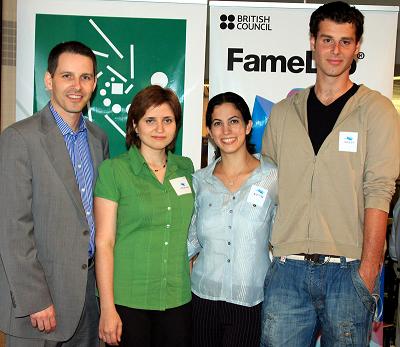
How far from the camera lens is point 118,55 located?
12.3 ft

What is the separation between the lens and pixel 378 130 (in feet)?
8.14

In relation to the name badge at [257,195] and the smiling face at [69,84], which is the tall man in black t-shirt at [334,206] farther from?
the smiling face at [69,84]

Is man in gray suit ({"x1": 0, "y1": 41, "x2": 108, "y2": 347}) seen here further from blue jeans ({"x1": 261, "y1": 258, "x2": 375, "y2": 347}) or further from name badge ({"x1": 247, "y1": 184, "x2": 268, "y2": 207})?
blue jeans ({"x1": 261, "y1": 258, "x2": 375, "y2": 347})

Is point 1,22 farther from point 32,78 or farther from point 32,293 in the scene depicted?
point 32,293

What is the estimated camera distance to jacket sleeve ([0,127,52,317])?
2.39 metres

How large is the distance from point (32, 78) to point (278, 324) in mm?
2324

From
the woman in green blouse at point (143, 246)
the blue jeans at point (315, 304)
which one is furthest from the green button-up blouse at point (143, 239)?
the blue jeans at point (315, 304)

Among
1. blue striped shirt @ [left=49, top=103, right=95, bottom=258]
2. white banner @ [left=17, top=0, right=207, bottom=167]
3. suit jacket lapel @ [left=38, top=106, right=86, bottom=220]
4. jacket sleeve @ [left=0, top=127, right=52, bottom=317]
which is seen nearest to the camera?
jacket sleeve @ [left=0, top=127, right=52, bottom=317]

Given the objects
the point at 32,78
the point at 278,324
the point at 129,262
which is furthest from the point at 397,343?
the point at 32,78

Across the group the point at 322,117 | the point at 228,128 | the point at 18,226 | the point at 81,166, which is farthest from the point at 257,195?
the point at 18,226

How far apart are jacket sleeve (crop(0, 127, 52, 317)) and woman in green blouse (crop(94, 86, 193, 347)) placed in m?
0.30

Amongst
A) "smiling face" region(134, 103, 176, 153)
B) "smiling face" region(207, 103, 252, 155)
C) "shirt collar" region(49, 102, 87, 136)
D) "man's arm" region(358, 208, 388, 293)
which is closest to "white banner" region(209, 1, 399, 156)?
"smiling face" region(207, 103, 252, 155)

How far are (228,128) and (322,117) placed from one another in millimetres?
454

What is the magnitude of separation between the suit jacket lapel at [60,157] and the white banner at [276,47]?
4.79ft
